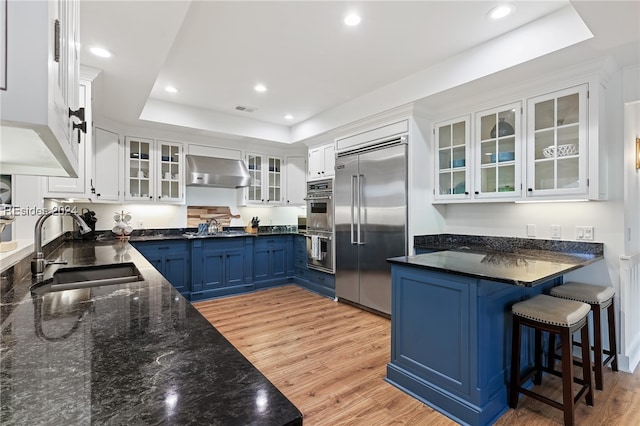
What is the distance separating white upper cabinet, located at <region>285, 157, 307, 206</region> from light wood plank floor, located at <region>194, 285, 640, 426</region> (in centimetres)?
202

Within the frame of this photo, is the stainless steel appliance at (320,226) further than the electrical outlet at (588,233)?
Yes

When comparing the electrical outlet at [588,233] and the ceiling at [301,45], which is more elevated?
the ceiling at [301,45]

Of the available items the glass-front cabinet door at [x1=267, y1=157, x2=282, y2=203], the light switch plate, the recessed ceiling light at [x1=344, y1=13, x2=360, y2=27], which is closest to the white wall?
the light switch plate

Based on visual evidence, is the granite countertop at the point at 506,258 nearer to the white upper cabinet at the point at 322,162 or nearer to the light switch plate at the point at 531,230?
the light switch plate at the point at 531,230

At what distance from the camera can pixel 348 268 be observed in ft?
13.8

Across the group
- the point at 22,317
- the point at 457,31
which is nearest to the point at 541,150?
the point at 457,31

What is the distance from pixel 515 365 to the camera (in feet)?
6.45

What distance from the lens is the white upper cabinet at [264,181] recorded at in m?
5.26

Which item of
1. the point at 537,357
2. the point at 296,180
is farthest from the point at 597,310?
the point at 296,180

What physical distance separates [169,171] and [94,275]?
268 centimetres

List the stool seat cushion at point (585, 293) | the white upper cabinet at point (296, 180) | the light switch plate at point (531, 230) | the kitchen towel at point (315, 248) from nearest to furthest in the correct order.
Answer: the stool seat cushion at point (585, 293) < the light switch plate at point (531, 230) < the kitchen towel at point (315, 248) < the white upper cabinet at point (296, 180)

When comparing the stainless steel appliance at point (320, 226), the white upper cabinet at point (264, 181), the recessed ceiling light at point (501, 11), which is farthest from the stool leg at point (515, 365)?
the white upper cabinet at point (264, 181)

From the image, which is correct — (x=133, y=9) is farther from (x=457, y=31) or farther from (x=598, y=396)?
(x=598, y=396)

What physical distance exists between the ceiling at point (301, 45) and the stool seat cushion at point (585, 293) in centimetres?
176
